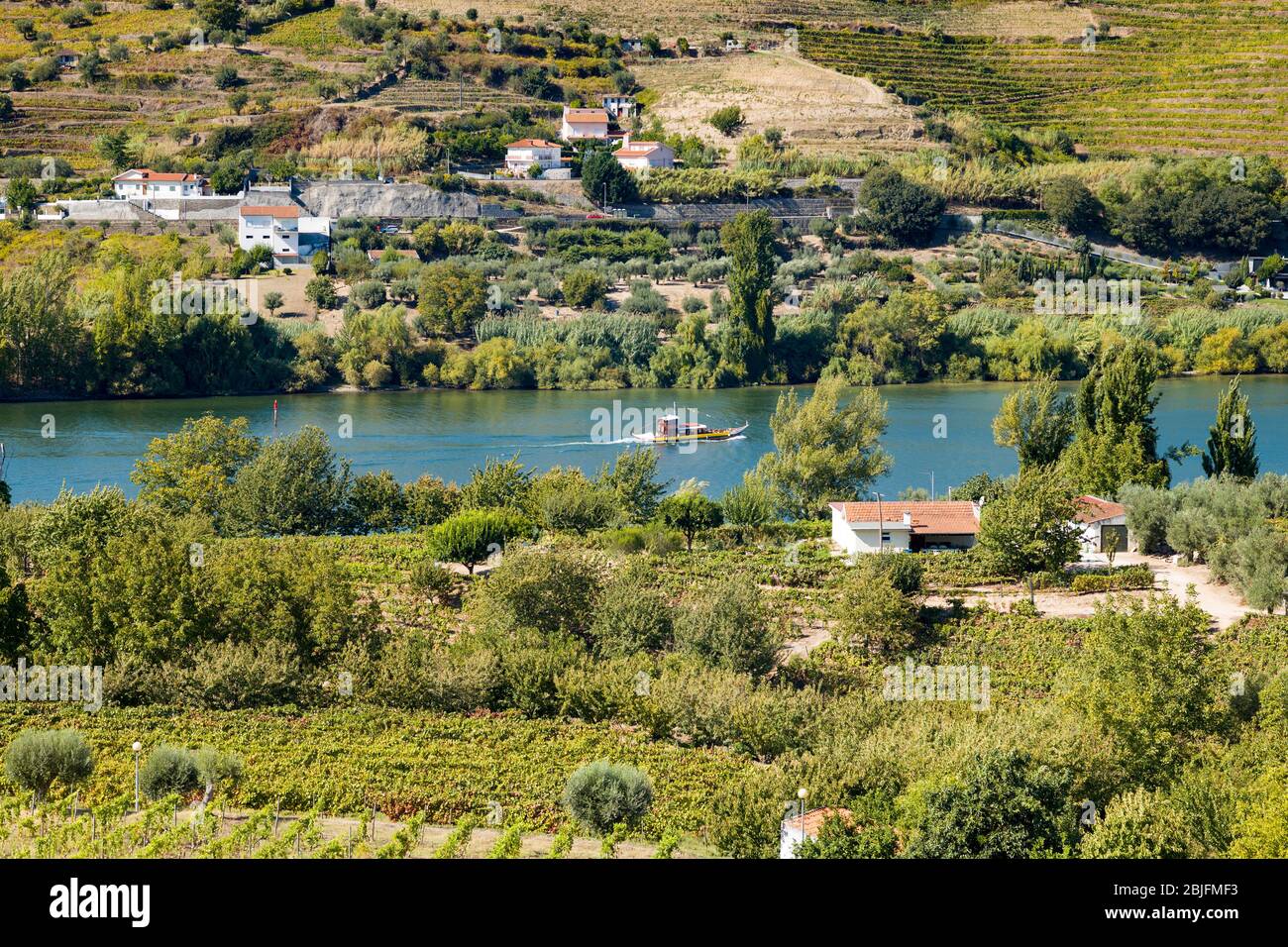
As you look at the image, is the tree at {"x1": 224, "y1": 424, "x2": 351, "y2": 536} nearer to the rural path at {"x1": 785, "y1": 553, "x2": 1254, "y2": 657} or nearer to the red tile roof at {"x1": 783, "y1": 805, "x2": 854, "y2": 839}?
the rural path at {"x1": 785, "y1": 553, "x2": 1254, "y2": 657}

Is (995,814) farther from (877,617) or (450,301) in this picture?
(450,301)

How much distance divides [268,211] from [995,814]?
2239 inches

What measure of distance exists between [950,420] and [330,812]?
121 ft

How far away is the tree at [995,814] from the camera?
50.1 ft

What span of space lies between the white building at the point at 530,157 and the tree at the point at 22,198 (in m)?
21.3

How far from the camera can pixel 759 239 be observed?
6019 cm

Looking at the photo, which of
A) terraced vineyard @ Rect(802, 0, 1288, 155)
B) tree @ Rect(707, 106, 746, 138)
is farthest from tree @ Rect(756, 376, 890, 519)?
terraced vineyard @ Rect(802, 0, 1288, 155)

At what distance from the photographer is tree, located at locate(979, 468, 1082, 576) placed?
97.6ft

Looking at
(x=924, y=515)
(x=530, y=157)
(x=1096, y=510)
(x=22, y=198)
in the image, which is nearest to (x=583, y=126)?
(x=530, y=157)

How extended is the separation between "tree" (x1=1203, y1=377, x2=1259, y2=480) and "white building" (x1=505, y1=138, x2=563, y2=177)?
45471 millimetres

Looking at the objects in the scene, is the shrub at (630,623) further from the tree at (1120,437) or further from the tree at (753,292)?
the tree at (753,292)

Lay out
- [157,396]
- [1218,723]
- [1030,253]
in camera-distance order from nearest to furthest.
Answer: [1218,723] < [157,396] < [1030,253]
